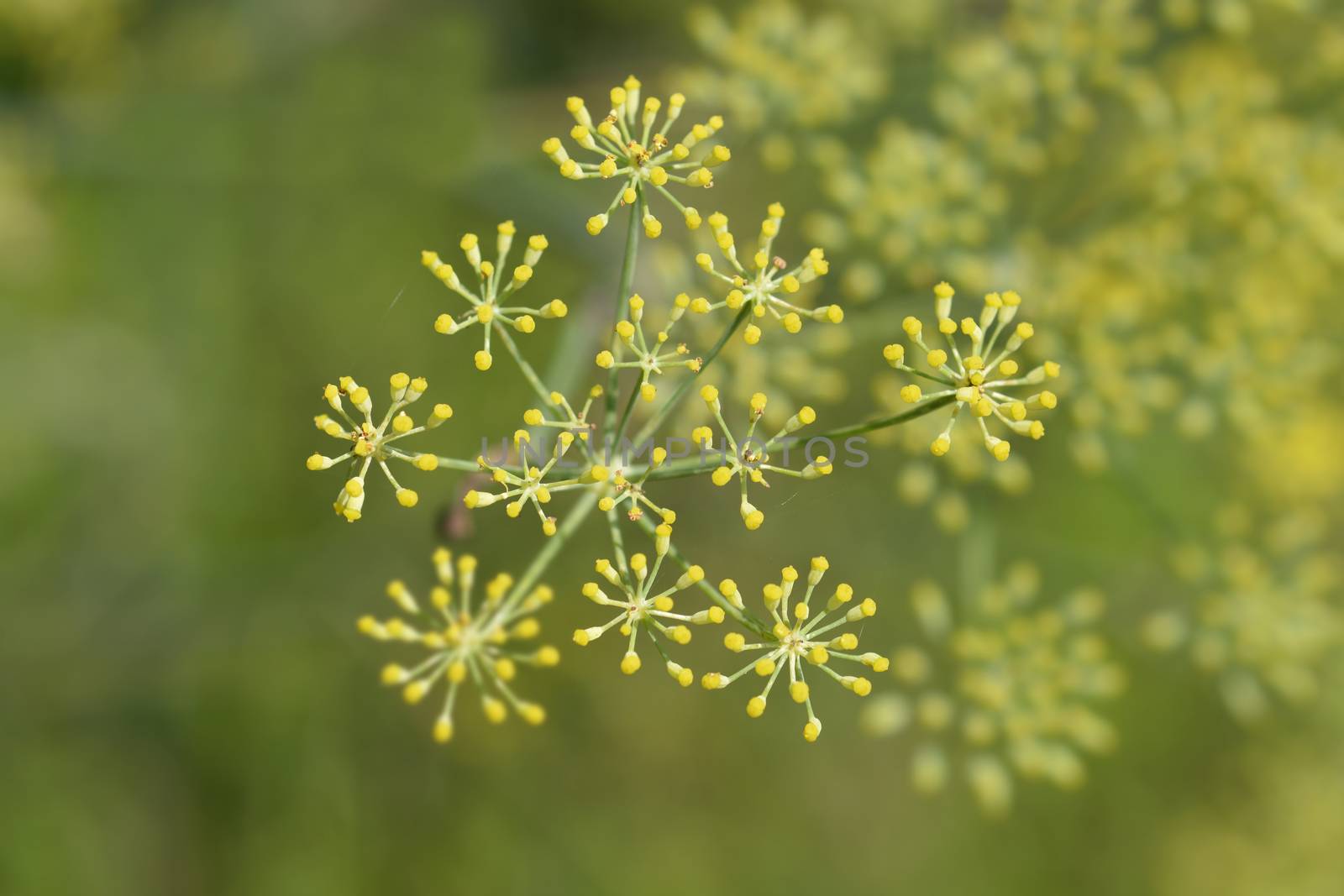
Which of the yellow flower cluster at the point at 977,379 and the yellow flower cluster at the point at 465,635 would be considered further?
the yellow flower cluster at the point at 465,635

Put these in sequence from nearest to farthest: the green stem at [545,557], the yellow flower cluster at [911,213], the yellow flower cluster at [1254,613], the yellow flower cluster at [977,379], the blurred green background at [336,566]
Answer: the yellow flower cluster at [977,379]
the green stem at [545,557]
the yellow flower cluster at [911,213]
the yellow flower cluster at [1254,613]
the blurred green background at [336,566]

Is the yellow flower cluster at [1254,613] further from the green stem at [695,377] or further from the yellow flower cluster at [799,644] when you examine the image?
the green stem at [695,377]

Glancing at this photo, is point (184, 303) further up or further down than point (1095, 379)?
further up

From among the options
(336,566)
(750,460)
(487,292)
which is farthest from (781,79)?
(336,566)

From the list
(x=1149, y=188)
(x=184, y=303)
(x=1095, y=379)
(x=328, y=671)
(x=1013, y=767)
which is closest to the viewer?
(x=1095, y=379)

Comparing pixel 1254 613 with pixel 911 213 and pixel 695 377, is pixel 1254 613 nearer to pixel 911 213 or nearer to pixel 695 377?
pixel 911 213

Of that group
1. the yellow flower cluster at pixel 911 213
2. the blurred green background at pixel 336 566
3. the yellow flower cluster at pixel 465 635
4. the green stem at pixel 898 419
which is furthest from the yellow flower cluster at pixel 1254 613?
the yellow flower cluster at pixel 465 635

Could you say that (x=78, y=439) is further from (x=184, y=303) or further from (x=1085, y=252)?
(x=1085, y=252)

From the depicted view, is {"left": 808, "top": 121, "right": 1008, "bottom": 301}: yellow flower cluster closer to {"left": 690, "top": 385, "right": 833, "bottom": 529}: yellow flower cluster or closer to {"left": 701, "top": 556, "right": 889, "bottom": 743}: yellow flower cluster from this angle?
{"left": 690, "top": 385, "right": 833, "bottom": 529}: yellow flower cluster

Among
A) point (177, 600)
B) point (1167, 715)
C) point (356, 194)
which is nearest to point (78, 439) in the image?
point (177, 600)
